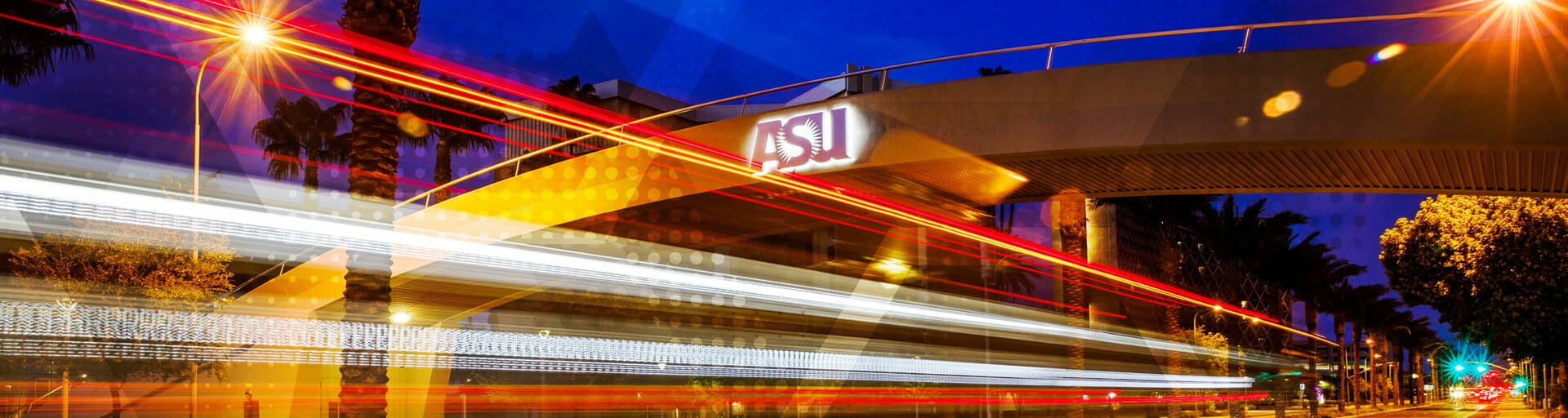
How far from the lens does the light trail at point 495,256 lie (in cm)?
1306

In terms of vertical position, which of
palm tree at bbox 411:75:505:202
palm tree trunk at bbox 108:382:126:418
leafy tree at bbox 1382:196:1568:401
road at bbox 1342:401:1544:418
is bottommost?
road at bbox 1342:401:1544:418

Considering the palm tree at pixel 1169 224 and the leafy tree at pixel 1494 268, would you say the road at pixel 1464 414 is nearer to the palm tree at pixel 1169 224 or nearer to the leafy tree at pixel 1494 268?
the palm tree at pixel 1169 224

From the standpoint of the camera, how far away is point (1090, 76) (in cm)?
1552

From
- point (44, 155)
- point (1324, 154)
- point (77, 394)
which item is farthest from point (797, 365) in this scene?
point (44, 155)

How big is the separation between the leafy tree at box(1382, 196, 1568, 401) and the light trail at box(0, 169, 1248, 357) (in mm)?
7999

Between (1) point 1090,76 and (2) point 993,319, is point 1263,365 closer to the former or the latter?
(2) point 993,319

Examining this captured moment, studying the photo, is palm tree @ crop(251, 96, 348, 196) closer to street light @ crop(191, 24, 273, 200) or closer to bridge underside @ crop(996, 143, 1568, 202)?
street light @ crop(191, 24, 273, 200)

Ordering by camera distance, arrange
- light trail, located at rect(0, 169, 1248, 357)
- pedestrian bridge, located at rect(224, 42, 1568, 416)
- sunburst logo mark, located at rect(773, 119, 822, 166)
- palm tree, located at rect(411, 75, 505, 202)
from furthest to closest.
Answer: palm tree, located at rect(411, 75, 505, 202) < sunburst logo mark, located at rect(773, 119, 822, 166) < pedestrian bridge, located at rect(224, 42, 1568, 416) < light trail, located at rect(0, 169, 1248, 357)

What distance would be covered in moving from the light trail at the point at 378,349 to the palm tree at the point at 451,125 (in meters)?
16.7

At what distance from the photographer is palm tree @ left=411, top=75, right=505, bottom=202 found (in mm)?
40094

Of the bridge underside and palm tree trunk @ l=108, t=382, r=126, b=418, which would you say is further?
palm tree trunk @ l=108, t=382, r=126, b=418

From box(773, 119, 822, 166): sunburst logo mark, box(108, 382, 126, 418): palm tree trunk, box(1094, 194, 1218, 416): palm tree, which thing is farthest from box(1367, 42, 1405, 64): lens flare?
box(1094, 194, 1218, 416): palm tree

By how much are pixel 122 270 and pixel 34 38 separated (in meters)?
5.69

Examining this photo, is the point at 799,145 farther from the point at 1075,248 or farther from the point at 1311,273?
the point at 1311,273
